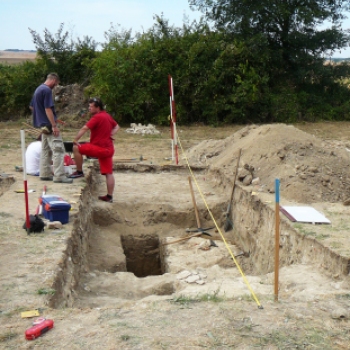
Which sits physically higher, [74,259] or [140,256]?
[74,259]

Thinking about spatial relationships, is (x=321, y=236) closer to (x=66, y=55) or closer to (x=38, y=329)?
(x=38, y=329)

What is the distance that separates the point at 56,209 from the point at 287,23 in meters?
15.2

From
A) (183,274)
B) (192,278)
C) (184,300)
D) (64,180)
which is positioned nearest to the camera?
(184,300)

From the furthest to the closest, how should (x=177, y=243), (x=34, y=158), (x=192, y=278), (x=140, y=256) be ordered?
(x=34, y=158) → (x=140, y=256) → (x=177, y=243) → (x=192, y=278)

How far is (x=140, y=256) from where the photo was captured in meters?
7.84

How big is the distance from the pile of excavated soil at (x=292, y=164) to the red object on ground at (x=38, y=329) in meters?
4.76

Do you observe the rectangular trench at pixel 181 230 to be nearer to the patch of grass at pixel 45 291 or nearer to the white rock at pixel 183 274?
the patch of grass at pixel 45 291

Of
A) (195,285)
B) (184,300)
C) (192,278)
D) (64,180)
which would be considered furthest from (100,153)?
(184,300)

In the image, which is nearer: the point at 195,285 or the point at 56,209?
the point at 195,285

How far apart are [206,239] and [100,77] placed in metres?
11.3

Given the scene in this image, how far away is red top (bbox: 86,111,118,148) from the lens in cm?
724

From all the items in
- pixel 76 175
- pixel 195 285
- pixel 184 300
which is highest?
pixel 76 175

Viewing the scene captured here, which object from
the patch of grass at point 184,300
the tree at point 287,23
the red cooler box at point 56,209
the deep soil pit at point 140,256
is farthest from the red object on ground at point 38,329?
the tree at point 287,23

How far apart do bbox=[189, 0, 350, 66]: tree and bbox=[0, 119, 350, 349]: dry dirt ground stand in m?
9.13
